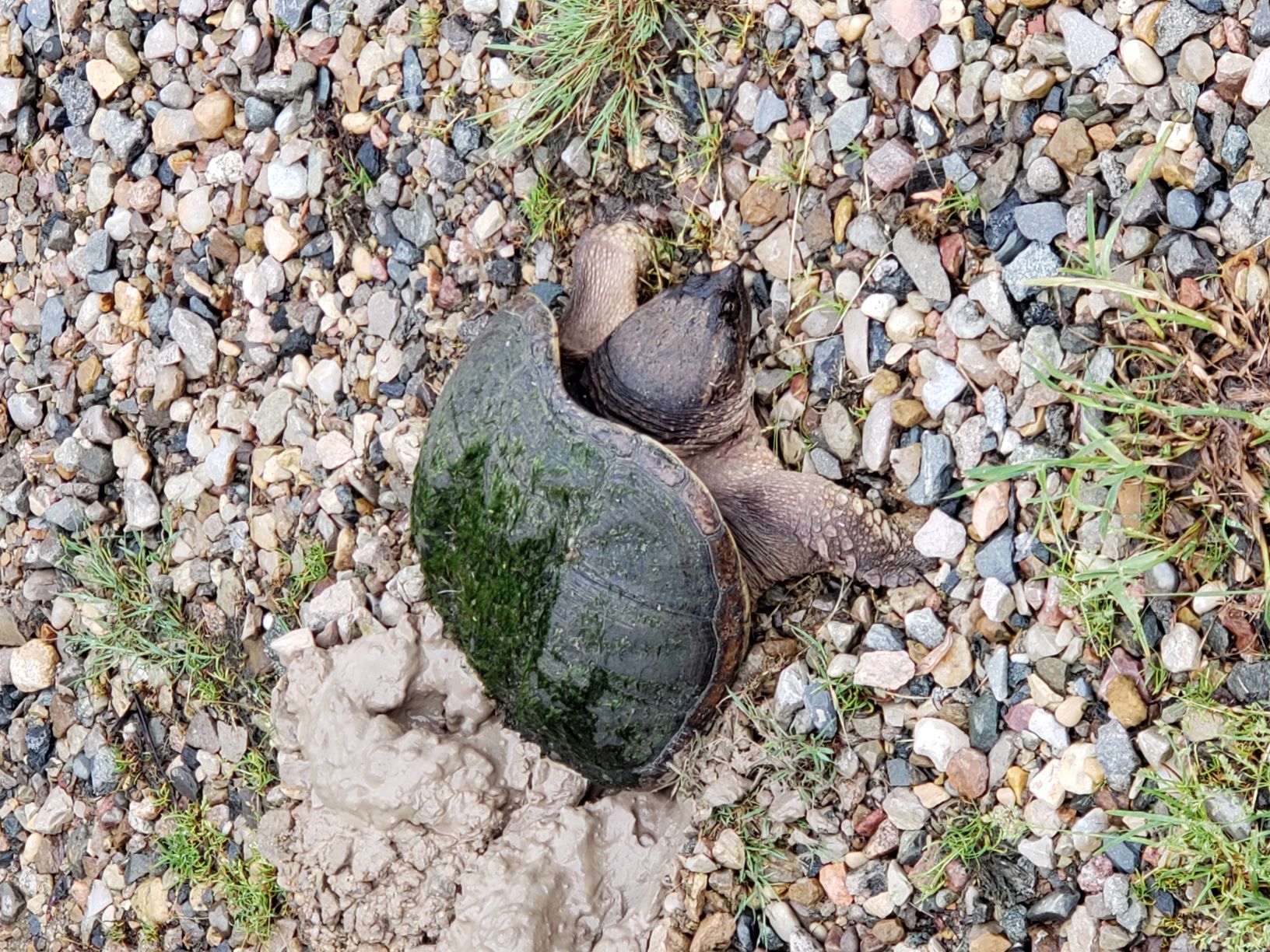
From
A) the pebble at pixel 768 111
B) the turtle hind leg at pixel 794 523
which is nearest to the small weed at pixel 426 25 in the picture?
the pebble at pixel 768 111

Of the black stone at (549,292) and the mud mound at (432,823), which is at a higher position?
the black stone at (549,292)

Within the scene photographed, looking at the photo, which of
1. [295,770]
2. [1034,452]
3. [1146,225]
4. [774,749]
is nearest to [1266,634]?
[1034,452]

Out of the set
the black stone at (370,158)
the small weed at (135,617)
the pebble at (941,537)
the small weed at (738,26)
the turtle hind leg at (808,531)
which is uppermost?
the small weed at (738,26)

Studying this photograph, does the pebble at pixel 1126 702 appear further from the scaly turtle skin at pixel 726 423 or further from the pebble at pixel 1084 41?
the pebble at pixel 1084 41

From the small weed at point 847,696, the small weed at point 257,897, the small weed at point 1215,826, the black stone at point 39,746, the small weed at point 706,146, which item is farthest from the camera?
the black stone at point 39,746

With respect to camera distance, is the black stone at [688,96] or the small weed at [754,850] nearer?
the small weed at [754,850]

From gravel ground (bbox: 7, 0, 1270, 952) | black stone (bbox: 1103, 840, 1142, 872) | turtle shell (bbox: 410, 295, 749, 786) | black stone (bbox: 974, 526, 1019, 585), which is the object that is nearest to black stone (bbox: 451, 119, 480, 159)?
gravel ground (bbox: 7, 0, 1270, 952)

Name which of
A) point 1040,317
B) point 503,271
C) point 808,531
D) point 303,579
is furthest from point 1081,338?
point 303,579
